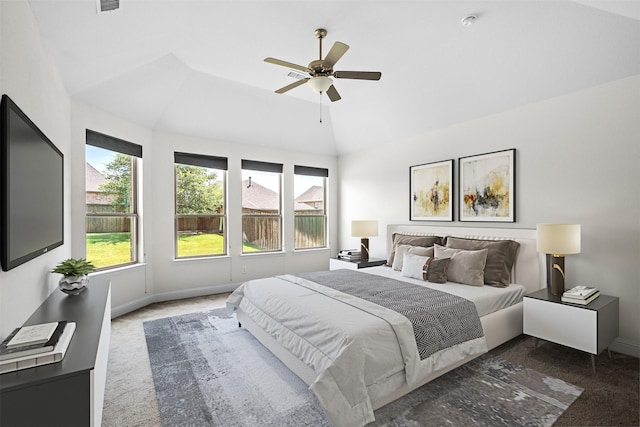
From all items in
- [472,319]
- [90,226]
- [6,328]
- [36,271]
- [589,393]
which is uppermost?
[90,226]

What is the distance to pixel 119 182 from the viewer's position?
13.6ft

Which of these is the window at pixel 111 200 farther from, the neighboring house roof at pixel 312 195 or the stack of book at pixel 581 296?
the stack of book at pixel 581 296

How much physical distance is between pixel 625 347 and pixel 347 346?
287cm

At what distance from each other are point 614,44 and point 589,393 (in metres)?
2.87

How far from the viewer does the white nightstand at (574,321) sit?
98.5 inches

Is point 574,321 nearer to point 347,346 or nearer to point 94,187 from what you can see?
point 347,346

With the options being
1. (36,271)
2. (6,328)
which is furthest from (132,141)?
(6,328)

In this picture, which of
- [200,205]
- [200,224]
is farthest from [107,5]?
[200,224]

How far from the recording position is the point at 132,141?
416cm

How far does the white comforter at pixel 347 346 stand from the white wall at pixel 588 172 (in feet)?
5.13

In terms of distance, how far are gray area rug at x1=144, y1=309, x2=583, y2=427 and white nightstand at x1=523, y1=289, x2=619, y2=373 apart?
0.40 metres

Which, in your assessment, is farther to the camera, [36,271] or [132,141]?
[132,141]

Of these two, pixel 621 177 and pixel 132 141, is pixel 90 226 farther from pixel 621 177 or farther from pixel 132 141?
pixel 621 177

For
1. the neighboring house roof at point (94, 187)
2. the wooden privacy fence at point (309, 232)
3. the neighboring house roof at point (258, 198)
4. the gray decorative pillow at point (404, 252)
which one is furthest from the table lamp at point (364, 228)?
the neighboring house roof at point (94, 187)
